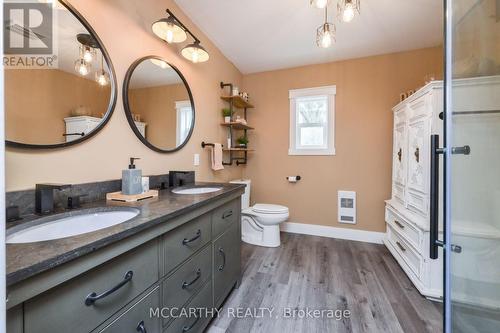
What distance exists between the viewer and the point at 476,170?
3.63ft

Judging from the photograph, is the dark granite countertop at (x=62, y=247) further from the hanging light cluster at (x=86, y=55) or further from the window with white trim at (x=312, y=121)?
the window with white trim at (x=312, y=121)

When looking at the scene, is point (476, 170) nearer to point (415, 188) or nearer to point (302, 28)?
point (415, 188)

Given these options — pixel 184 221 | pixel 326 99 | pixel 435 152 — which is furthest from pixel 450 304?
pixel 326 99

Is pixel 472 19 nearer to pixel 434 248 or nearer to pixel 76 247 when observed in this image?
pixel 434 248

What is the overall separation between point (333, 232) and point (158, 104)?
8.78 ft

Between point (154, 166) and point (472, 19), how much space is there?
2081 millimetres

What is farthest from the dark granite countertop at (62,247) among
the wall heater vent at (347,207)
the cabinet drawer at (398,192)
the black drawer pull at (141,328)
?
the wall heater vent at (347,207)

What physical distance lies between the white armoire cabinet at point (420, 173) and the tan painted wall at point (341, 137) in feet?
0.95

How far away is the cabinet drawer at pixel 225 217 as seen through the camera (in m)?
1.37

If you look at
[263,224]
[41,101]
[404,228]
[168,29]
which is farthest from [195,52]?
[404,228]

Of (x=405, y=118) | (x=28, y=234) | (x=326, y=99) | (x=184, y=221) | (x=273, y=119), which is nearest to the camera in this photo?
(x=28, y=234)

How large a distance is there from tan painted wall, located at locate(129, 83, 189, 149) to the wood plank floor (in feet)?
4.54

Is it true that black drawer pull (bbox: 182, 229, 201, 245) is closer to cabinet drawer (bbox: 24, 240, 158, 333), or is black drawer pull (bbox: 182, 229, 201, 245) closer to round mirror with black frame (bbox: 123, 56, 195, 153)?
cabinet drawer (bbox: 24, 240, 158, 333)

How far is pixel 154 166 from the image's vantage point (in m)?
1.64
